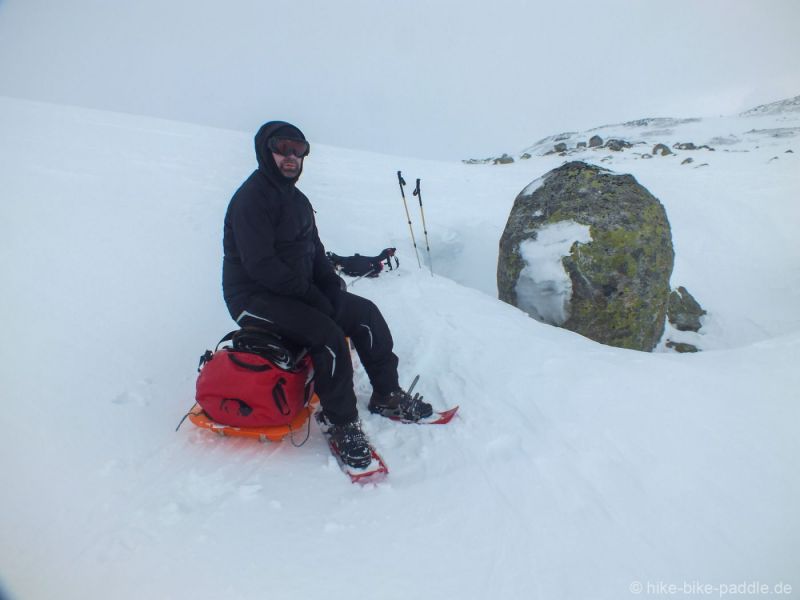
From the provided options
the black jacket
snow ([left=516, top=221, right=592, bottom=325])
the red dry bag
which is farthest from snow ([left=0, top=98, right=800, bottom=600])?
the black jacket

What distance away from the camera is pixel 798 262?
1002 centimetres

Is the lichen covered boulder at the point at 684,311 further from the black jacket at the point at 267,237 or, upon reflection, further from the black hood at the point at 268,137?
the black hood at the point at 268,137

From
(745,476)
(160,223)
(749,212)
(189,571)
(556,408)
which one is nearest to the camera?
(189,571)

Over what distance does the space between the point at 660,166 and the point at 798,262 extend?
9.94 meters

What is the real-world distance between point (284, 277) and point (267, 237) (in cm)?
31

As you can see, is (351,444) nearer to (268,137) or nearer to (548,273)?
(268,137)

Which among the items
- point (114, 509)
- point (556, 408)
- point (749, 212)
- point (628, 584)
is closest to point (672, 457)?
point (556, 408)

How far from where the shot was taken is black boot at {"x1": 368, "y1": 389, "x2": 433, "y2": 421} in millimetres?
3416

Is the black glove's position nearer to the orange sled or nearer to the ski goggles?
the orange sled

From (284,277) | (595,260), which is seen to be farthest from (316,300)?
(595,260)

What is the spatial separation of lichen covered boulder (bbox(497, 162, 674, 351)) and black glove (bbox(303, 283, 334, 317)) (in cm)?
374

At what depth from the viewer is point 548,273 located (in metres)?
5.94

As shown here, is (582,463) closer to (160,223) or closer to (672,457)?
(672,457)

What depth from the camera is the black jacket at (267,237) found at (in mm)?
2949
